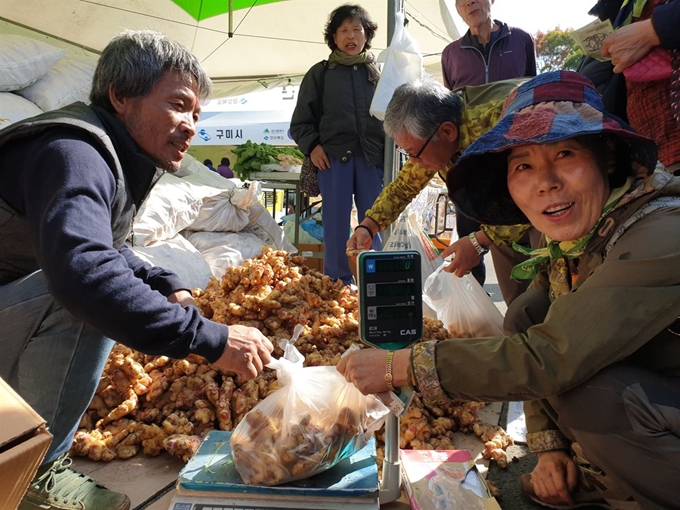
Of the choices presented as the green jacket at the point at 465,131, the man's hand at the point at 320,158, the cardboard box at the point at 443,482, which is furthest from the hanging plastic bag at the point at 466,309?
the man's hand at the point at 320,158

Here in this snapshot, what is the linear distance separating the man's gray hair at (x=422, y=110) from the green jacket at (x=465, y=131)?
0.07 metres

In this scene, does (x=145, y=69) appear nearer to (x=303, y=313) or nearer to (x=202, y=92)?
(x=202, y=92)

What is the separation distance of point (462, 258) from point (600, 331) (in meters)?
1.49

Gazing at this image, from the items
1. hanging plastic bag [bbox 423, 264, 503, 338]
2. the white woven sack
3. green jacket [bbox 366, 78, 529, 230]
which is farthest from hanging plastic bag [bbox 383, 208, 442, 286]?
the white woven sack

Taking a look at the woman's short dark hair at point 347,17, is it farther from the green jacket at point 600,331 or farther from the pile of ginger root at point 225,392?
the green jacket at point 600,331

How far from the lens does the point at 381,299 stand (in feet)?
4.65

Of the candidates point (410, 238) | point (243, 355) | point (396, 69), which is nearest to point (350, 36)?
point (396, 69)

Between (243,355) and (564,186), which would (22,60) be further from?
(564,186)

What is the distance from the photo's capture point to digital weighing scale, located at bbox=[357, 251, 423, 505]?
1.41m

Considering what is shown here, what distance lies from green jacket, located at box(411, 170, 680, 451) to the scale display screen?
87 mm

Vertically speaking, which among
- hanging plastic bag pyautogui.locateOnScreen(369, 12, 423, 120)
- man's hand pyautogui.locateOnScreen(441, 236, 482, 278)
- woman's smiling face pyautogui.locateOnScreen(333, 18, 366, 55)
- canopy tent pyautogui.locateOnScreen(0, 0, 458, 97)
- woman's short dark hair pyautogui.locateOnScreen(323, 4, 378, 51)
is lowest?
man's hand pyautogui.locateOnScreen(441, 236, 482, 278)

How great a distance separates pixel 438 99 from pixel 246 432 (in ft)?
5.46

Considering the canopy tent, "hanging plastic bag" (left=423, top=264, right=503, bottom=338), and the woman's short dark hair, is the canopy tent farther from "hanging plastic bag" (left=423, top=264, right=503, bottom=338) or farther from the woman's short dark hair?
"hanging plastic bag" (left=423, top=264, right=503, bottom=338)

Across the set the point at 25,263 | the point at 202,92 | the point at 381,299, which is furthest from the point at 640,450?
the point at 25,263
